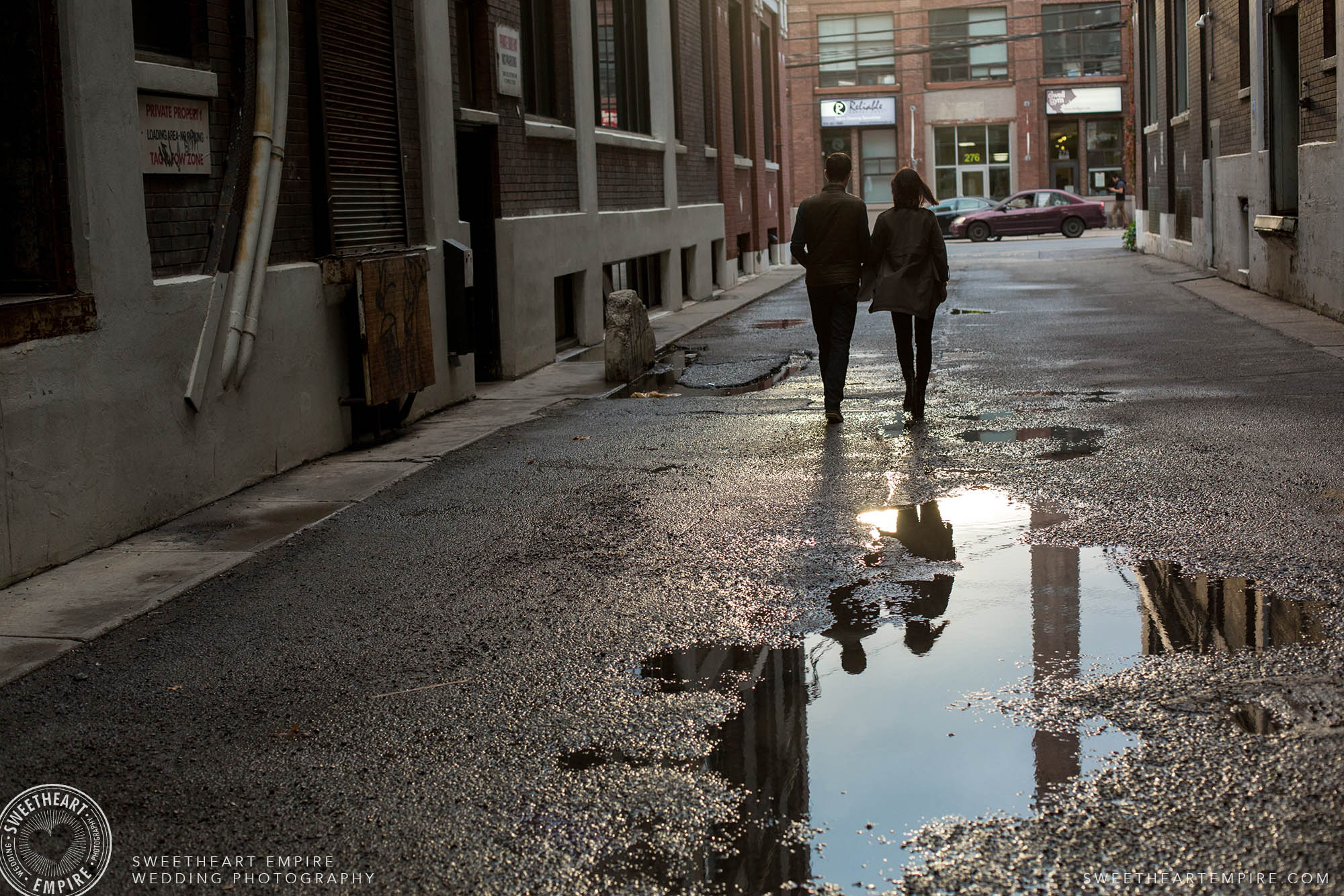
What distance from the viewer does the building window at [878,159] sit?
59.4 meters

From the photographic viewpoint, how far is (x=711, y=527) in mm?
7086

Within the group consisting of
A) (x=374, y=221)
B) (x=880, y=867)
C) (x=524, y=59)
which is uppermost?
(x=524, y=59)

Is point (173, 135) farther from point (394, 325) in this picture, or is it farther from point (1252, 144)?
point (1252, 144)

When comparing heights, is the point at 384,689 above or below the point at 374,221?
below

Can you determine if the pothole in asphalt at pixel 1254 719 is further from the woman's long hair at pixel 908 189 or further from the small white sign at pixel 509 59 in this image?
the small white sign at pixel 509 59

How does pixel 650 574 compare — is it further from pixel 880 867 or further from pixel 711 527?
pixel 880 867

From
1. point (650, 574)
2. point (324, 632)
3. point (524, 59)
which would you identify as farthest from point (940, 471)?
point (524, 59)

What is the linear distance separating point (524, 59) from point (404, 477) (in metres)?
8.29

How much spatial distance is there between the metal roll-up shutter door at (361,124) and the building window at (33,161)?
3021 millimetres

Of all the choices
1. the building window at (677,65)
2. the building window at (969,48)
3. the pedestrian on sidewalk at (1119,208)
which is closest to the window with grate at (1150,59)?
the building window at (677,65)

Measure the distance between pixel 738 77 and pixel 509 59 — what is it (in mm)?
16586

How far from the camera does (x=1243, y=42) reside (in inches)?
830

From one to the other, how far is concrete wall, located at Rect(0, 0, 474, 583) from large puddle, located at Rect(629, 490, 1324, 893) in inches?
138

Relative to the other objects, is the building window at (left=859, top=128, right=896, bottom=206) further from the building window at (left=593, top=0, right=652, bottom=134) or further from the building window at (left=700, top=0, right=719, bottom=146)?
the building window at (left=593, top=0, right=652, bottom=134)
